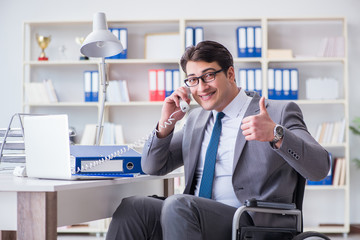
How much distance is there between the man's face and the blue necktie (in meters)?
0.11

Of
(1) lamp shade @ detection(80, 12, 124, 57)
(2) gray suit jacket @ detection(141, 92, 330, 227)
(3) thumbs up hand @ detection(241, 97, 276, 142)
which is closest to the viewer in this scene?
(3) thumbs up hand @ detection(241, 97, 276, 142)

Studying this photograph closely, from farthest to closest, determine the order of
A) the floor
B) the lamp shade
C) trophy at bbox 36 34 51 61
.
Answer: trophy at bbox 36 34 51 61 → the floor → the lamp shade

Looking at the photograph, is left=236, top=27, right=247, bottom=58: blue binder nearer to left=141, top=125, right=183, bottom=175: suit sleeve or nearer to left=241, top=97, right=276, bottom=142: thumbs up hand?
left=141, top=125, right=183, bottom=175: suit sleeve

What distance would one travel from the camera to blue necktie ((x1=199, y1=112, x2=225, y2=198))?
6.68ft

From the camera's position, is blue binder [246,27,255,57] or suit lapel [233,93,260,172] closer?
suit lapel [233,93,260,172]

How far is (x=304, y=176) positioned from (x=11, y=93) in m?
4.06

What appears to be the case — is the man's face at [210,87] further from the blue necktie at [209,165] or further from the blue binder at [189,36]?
the blue binder at [189,36]

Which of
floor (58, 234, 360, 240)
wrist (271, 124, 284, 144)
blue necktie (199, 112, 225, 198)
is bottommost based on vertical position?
floor (58, 234, 360, 240)

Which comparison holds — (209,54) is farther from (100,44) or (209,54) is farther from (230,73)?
(100,44)

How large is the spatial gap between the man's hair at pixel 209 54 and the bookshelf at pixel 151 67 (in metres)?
3.04

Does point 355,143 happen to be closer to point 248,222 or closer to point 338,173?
point 338,173

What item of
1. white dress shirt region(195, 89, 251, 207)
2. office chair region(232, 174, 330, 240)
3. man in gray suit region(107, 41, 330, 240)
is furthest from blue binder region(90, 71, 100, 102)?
office chair region(232, 174, 330, 240)

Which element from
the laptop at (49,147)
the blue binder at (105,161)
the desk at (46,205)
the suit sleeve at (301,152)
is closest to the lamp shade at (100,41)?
the blue binder at (105,161)

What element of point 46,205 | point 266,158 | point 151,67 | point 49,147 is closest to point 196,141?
point 266,158
